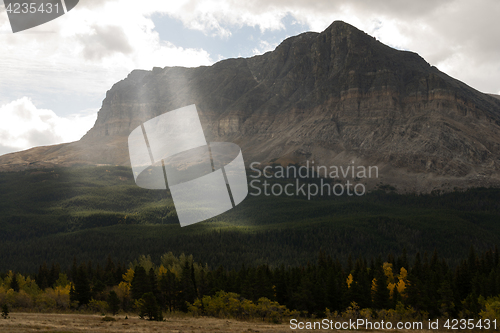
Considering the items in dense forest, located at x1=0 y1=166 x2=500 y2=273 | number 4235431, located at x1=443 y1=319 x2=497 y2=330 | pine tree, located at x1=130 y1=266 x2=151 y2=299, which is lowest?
dense forest, located at x1=0 y1=166 x2=500 y2=273

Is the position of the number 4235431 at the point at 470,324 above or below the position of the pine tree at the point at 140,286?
below

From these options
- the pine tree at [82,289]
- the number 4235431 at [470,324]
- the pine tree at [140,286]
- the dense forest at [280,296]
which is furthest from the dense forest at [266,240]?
the number 4235431 at [470,324]

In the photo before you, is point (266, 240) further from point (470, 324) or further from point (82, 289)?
point (470, 324)

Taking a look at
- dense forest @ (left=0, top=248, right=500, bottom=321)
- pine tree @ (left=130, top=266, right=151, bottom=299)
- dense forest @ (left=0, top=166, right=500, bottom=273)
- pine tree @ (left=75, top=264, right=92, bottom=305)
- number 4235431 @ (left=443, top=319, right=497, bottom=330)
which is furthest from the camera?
dense forest @ (left=0, top=166, right=500, bottom=273)

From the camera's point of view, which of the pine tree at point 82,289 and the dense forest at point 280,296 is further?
the pine tree at point 82,289

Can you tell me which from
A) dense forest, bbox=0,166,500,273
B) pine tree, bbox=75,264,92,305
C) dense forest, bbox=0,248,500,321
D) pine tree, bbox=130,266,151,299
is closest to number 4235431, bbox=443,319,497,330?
dense forest, bbox=0,248,500,321

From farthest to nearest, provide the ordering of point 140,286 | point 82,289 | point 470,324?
point 82,289
point 140,286
point 470,324

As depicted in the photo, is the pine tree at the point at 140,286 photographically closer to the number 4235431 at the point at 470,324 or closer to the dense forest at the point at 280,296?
the dense forest at the point at 280,296

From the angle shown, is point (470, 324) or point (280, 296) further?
point (280, 296)

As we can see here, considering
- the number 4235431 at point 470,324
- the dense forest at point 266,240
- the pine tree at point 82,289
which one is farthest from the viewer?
the dense forest at point 266,240

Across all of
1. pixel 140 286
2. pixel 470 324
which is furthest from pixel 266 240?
pixel 470 324

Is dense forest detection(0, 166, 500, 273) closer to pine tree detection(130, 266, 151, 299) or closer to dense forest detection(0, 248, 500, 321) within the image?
dense forest detection(0, 248, 500, 321)

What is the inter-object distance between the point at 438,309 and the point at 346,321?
1645 centimetres

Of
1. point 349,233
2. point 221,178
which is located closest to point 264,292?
point 221,178
